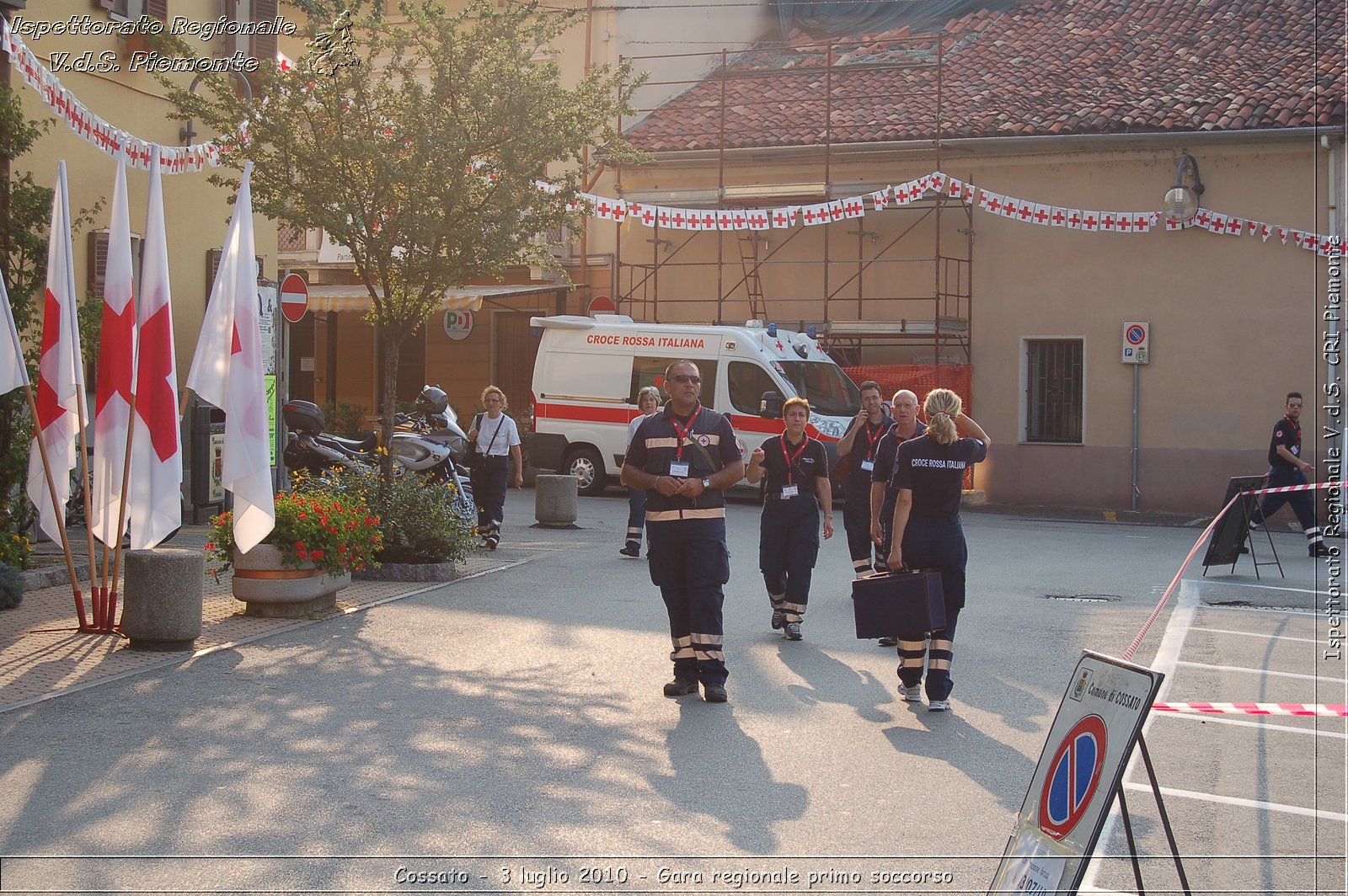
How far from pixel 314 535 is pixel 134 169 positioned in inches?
314

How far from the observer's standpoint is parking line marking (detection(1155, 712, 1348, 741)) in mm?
7590

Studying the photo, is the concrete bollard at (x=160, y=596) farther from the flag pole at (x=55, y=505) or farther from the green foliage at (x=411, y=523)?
the green foliage at (x=411, y=523)

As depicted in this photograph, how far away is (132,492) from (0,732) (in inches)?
111

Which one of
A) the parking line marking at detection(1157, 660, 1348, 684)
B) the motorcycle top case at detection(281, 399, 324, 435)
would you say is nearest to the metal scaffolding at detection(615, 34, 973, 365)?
the motorcycle top case at detection(281, 399, 324, 435)

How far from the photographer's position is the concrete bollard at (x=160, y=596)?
8.71 metres

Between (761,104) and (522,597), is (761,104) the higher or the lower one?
the higher one

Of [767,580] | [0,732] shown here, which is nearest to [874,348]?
[767,580]

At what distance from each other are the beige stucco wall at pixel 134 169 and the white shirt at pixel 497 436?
363 centimetres

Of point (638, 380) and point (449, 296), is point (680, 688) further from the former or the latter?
point (449, 296)

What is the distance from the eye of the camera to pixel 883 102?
26516mm

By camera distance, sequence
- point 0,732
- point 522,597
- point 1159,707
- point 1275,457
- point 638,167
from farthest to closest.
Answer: point 638,167, point 1275,457, point 522,597, point 1159,707, point 0,732

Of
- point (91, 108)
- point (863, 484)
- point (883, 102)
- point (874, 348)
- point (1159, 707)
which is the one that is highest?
point (883, 102)

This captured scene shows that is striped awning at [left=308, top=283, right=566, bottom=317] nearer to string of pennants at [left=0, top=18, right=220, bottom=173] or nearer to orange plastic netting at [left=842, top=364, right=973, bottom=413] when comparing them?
orange plastic netting at [left=842, top=364, right=973, bottom=413]

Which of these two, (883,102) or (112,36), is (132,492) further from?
(883,102)
